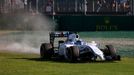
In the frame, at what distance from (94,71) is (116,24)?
54.0m

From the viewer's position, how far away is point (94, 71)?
51.0 ft

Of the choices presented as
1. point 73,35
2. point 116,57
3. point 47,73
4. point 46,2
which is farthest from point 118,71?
point 46,2

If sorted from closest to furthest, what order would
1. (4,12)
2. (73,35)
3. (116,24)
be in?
(73,35) → (116,24) → (4,12)

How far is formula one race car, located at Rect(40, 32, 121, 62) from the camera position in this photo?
20344 millimetres

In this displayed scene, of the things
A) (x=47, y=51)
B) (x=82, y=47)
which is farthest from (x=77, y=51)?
(x=47, y=51)

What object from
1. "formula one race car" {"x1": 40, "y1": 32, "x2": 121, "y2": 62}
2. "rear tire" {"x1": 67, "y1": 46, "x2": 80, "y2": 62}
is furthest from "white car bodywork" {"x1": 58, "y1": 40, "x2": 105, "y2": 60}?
"rear tire" {"x1": 67, "y1": 46, "x2": 80, "y2": 62}

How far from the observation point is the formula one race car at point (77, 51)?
20344mm

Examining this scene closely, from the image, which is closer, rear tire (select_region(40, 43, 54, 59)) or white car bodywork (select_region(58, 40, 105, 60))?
white car bodywork (select_region(58, 40, 105, 60))

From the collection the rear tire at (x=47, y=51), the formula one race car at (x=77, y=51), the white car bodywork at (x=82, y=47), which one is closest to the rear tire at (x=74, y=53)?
the formula one race car at (x=77, y=51)

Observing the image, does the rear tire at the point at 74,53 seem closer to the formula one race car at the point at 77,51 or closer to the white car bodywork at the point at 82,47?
the formula one race car at the point at 77,51

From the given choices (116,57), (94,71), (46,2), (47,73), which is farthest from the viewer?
(46,2)

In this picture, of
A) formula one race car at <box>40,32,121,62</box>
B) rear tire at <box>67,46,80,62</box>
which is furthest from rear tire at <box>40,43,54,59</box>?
rear tire at <box>67,46,80,62</box>

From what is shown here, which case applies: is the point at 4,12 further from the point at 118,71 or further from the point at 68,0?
the point at 118,71

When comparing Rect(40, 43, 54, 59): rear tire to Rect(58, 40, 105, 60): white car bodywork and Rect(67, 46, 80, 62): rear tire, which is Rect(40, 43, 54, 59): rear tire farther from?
Rect(67, 46, 80, 62): rear tire
